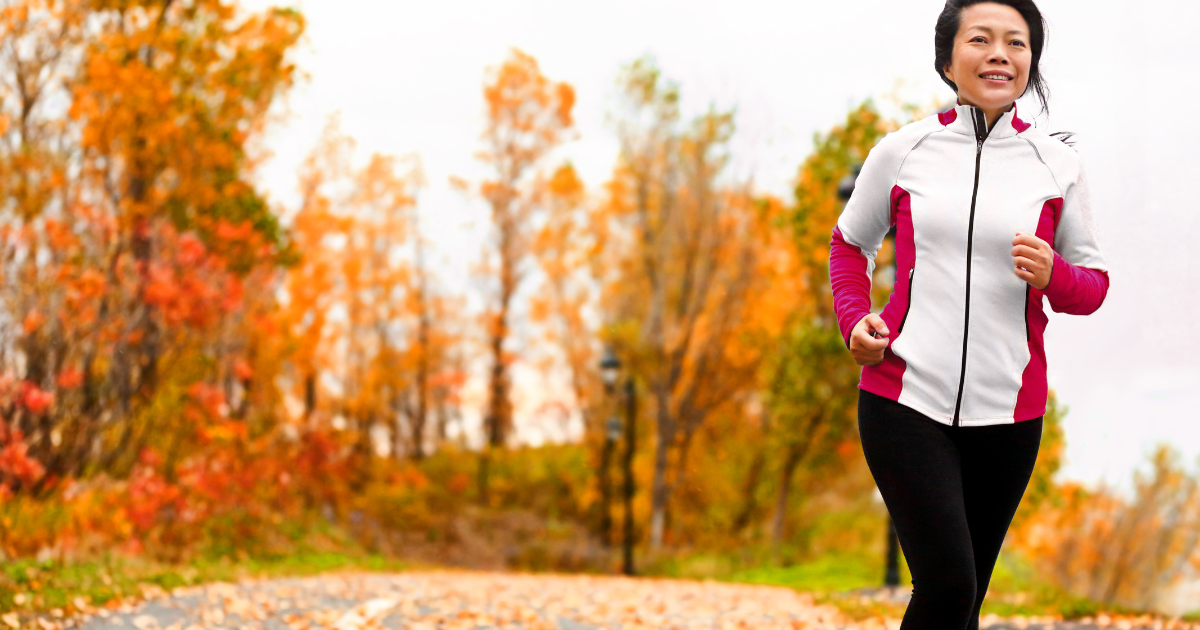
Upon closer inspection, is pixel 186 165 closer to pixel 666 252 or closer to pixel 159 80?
pixel 159 80

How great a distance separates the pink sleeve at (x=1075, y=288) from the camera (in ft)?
7.70

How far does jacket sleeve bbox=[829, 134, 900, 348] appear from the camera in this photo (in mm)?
2529

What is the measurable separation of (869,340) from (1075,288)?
49cm

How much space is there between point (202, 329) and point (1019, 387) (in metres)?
11.5

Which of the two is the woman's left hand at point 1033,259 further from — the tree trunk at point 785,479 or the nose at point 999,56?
the tree trunk at point 785,479

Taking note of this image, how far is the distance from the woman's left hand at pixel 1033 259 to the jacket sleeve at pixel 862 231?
0.36 m

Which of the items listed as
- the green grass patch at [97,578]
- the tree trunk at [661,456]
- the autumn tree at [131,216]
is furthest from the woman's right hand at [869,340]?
the tree trunk at [661,456]

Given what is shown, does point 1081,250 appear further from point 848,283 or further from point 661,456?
point 661,456

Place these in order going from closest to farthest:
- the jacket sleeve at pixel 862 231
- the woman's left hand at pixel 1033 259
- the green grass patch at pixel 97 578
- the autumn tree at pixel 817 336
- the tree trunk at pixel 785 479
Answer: the woman's left hand at pixel 1033 259 < the jacket sleeve at pixel 862 231 < the green grass patch at pixel 97 578 < the autumn tree at pixel 817 336 < the tree trunk at pixel 785 479

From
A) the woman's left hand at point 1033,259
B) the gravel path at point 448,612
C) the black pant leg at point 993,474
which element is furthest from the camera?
the gravel path at point 448,612

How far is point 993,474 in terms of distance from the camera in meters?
2.44

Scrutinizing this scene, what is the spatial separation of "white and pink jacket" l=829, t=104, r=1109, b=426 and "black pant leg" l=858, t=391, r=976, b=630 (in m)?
0.06

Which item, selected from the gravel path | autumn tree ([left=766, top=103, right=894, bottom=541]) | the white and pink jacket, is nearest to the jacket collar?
the white and pink jacket

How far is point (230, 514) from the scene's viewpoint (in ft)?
43.9
